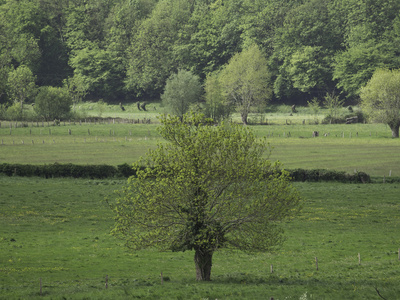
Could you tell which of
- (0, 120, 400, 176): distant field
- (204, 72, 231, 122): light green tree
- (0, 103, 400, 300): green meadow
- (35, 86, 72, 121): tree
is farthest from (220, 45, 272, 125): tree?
(0, 103, 400, 300): green meadow

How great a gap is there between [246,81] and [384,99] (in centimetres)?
4530

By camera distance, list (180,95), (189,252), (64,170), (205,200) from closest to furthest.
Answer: (205,200), (189,252), (64,170), (180,95)

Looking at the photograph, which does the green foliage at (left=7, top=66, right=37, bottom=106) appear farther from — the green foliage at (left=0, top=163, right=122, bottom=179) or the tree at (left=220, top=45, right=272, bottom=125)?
the green foliage at (left=0, top=163, right=122, bottom=179)

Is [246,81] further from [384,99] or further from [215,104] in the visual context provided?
[384,99]

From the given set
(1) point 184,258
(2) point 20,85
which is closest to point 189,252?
(1) point 184,258

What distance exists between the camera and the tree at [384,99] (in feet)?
396

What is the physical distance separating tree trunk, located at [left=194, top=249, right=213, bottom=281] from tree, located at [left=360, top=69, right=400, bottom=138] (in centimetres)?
9729

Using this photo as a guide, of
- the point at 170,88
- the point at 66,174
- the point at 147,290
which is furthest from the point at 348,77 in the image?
the point at 147,290

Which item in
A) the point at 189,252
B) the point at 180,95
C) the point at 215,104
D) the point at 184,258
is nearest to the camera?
the point at 184,258

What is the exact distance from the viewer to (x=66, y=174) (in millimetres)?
73750

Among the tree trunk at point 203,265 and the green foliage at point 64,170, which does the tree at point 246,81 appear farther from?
the tree trunk at point 203,265

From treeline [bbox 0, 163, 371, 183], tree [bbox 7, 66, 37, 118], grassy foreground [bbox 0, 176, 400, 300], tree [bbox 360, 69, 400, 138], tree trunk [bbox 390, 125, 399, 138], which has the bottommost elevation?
grassy foreground [bbox 0, 176, 400, 300]

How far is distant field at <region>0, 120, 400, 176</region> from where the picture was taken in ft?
278

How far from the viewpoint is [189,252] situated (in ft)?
139
